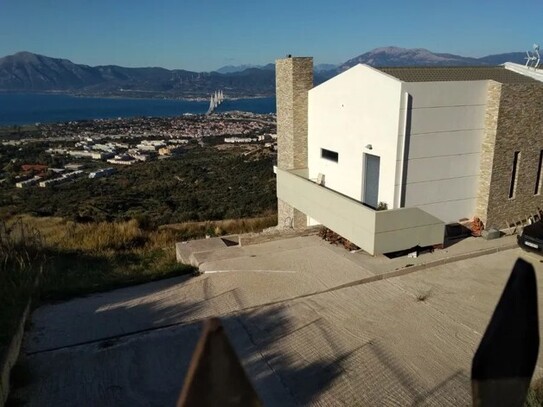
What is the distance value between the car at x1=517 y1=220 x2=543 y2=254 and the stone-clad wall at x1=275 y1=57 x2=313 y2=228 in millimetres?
7301

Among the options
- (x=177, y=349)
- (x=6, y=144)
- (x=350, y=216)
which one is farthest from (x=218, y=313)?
(x=6, y=144)

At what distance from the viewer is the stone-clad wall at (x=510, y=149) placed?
11734mm

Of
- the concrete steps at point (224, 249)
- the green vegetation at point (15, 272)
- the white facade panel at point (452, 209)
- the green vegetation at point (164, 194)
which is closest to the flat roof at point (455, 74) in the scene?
the white facade panel at point (452, 209)

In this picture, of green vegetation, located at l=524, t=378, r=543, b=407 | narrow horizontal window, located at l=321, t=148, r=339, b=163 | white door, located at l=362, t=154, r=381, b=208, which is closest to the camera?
green vegetation, located at l=524, t=378, r=543, b=407

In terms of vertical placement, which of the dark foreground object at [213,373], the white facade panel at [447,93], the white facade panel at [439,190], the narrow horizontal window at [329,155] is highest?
the white facade panel at [447,93]

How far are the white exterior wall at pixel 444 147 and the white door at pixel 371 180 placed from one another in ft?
3.11

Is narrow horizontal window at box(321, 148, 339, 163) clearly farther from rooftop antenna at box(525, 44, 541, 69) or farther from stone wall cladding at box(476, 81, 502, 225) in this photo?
rooftop antenna at box(525, 44, 541, 69)

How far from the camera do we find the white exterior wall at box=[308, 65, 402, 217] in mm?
11297

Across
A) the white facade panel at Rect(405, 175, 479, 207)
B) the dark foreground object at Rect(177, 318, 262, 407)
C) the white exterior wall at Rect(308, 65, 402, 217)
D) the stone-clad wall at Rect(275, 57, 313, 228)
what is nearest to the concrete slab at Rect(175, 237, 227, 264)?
the stone-clad wall at Rect(275, 57, 313, 228)

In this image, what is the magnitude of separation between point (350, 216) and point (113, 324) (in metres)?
6.09

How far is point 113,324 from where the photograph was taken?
792 cm

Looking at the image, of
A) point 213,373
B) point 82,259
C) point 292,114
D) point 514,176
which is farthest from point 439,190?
point 213,373

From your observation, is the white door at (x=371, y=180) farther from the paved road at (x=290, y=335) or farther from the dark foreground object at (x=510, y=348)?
the dark foreground object at (x=510, y=348)

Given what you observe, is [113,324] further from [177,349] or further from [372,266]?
[372,266]
